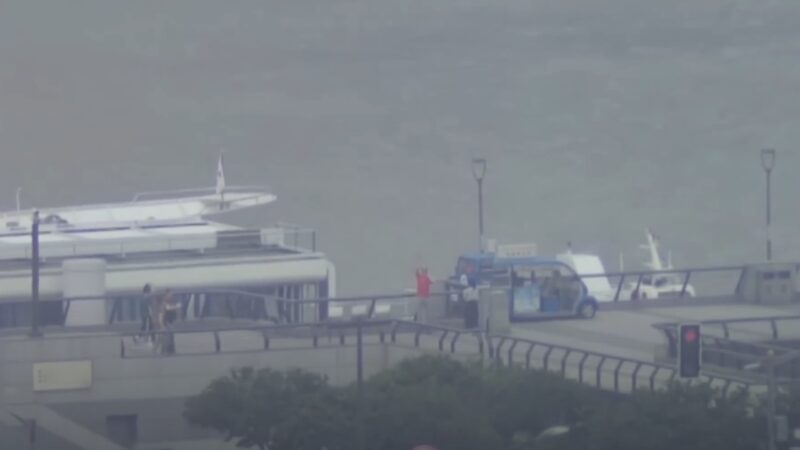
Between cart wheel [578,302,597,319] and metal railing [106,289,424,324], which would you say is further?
cart wheel [578,302,597,319]

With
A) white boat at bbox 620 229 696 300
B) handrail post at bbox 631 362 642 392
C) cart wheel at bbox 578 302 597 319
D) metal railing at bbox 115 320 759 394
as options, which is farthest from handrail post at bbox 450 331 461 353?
white boat at bbox 620 229 696 300

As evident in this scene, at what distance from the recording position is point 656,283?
61.4 feet

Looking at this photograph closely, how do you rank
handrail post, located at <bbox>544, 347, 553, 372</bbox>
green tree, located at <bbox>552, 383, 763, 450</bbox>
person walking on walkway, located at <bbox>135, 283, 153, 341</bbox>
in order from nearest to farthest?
green tree, located at <bbox>552, 383, 763, 450</bbox>
handrail post, located at <bbox>544, 347, 553, 372</bbox>
person walking on walkway, located at <bbox>135, 283, 153, 341</bbox>

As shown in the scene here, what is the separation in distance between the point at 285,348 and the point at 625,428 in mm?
2735

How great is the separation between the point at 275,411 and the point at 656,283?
28.7ft

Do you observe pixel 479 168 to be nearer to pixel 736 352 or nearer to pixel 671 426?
pixel 736 352

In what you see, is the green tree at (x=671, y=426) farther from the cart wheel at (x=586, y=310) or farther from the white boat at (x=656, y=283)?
the white boat at (x=656, y=283)

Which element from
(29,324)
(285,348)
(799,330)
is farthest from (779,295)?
(29,324)

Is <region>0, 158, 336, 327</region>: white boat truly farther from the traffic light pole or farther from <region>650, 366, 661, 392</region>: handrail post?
the traffic light pole

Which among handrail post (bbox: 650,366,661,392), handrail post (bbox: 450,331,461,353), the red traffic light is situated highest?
the red traffic light

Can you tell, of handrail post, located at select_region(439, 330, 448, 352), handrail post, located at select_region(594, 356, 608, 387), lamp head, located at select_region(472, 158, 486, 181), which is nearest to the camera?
handrail post, located at select_region(594, 356, 608, 387)

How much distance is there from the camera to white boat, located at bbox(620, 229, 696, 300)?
1667cm

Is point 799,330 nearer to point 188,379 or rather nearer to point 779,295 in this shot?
point 779,295

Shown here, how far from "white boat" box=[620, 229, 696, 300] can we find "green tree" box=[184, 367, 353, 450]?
526 centimetres
